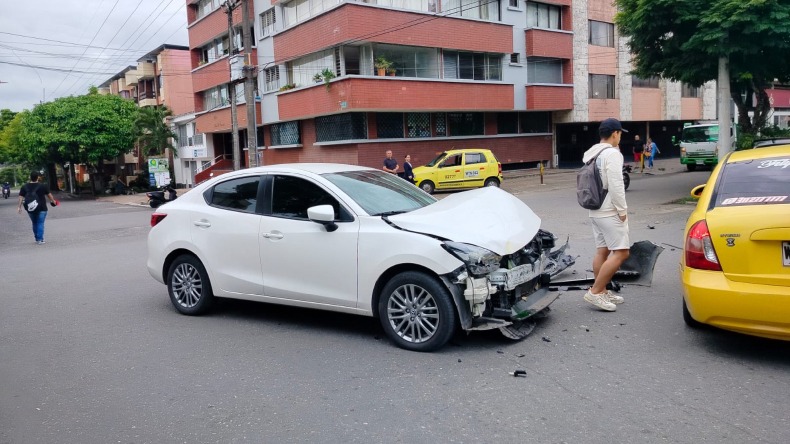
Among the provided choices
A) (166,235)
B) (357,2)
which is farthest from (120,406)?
(357,2)

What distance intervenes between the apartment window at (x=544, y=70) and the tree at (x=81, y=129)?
30.6 meters

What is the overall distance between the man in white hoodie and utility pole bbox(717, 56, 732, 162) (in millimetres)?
10477

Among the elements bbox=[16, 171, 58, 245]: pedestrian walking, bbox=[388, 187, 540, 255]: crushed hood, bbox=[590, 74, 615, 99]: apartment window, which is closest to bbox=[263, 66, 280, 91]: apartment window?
bbox=[590, 74, 615, 99]: apartment window

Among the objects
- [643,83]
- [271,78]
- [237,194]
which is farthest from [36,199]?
[643,83]

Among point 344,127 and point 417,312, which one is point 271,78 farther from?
point 417,312

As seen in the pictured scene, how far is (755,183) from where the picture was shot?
518cm

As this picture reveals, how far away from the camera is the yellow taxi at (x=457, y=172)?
24625 mm

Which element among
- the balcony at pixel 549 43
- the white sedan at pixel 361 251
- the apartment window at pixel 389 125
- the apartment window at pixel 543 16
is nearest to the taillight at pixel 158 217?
the white sedan at pixel 361 251

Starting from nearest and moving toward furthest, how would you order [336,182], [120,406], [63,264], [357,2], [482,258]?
1. [120,406]
2. [482,258]
3. [336,182]
4. [63,264]
5. [357,2]

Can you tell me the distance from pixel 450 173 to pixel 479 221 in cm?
1898

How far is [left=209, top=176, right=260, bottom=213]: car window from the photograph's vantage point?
6.70m

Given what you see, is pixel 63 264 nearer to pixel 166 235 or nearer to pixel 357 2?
pixel 166 235

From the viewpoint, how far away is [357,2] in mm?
27219

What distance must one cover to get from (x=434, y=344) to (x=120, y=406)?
7.89ft
